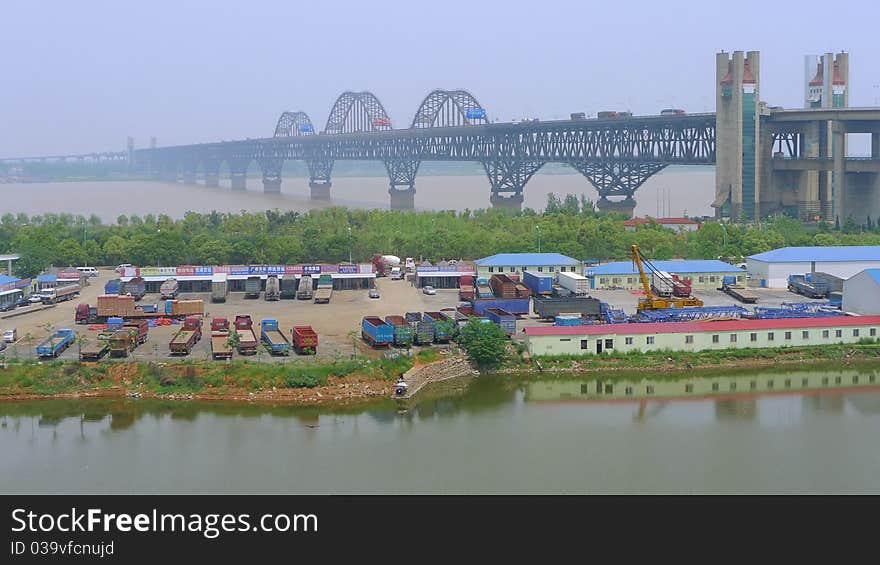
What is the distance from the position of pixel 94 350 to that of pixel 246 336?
4.71ft

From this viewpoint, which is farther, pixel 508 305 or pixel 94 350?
pixel 508 305

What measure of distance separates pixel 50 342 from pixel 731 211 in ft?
55.0

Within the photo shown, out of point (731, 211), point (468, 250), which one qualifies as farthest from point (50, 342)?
point (731, 211)

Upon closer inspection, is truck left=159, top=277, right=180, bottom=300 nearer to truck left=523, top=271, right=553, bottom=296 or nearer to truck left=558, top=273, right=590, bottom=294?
truck left=523, top=271, right=553, bottom=296

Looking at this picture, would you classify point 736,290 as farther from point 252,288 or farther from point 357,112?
point 357,112

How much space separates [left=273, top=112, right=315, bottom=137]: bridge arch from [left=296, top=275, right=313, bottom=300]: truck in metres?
45.0

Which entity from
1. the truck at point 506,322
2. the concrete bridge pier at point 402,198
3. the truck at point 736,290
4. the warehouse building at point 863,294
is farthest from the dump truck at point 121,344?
the concrete bridge pier at point 402,198

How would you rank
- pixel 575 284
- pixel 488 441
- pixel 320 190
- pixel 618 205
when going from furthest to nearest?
1. pixel 320 190
2. pixel 618 205
3. pixel 575 284
4. pixel 488 441

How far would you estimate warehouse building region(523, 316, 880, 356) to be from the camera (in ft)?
37.2

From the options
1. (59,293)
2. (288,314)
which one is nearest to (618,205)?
(288,314)

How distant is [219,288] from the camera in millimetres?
15141

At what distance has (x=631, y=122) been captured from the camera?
2903 centimetres

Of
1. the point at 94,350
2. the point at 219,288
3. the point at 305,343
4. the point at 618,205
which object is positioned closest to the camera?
the point at 94,350

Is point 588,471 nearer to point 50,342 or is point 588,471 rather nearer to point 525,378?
point 525,378
